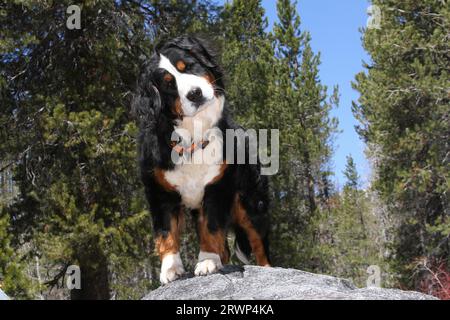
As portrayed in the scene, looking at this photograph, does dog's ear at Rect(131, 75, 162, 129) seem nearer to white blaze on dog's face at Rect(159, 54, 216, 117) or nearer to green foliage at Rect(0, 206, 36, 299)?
white blaze on dog's face at Rect(159, 54, 216, 117)

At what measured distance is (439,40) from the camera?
41.4 ft

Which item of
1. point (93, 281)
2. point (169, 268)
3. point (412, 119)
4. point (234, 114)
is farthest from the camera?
point (412, 119)

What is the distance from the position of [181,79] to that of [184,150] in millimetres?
498

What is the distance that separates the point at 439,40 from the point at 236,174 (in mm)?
10174

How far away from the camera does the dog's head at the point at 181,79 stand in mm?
3707

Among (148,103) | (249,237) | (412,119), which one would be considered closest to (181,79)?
(148,103)

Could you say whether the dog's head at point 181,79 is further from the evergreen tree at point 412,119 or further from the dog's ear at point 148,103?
the evergreen tree at point 412,119

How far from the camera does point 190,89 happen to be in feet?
12.0

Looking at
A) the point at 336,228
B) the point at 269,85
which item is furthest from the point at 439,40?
the point at 336,228

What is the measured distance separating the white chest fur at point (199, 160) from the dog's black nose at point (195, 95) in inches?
6.5

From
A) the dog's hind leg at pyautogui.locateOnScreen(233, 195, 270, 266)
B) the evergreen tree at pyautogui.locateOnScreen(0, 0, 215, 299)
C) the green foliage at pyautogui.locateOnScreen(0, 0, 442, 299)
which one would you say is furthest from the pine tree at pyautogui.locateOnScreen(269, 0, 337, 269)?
the dog's hind leg at pyautogui.locateOnScreen(233, 195, 270, 266)

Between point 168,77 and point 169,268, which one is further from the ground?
point 168,77

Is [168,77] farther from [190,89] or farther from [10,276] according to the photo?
[10,276]
